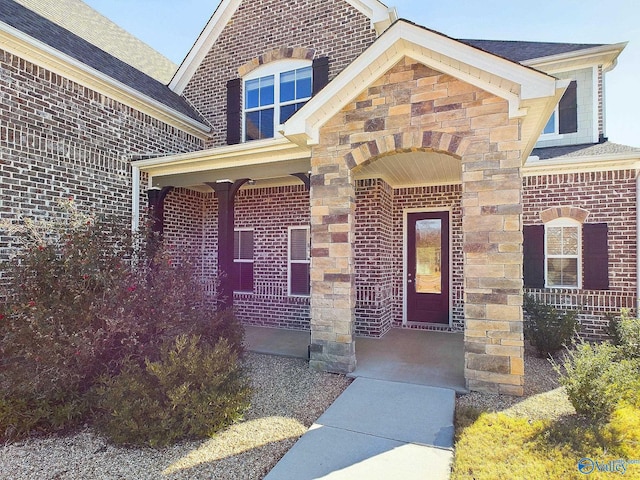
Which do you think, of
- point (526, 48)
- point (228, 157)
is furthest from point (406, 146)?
point (526, 48)

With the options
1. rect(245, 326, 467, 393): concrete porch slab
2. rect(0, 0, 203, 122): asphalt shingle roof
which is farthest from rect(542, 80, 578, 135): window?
rect(0, 0, 203, 122): asphalt shingle roof

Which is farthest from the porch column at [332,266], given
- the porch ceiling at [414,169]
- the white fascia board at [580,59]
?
the white fascia board at [580,59]

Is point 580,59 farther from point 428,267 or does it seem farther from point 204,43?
point 204,43

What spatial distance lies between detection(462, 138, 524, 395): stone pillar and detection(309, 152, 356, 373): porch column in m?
1.59

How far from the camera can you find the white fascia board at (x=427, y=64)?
4.29 meters

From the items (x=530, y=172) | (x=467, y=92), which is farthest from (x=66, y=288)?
(x=530, y=172)

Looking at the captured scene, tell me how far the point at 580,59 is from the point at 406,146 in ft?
21.3

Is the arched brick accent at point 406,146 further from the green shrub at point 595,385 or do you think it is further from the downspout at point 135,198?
the downspout at point 135,198

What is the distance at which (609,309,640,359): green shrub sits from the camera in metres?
5.18

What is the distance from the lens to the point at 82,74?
613 centimetres

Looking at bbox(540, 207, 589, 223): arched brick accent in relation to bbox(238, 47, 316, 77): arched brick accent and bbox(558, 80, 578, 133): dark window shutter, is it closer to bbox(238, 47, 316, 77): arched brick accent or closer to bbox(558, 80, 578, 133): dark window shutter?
bbox(558, 80, 578, 133): dark window shutter

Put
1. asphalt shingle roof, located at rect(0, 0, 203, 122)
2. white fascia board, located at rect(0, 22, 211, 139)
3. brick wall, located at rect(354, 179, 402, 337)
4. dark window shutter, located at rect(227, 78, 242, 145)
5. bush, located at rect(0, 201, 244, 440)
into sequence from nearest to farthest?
bush, located at rect(0, 201, 244, 440) → white fascia board, located at rect(0, 22, 211, 139) → asphalt shingle roof, located at rect(0, 0, 203, 122) → brick wall, located at rect(354, 179, 402, 337) → dark window shutter, located at rect(227, 78, 242, 145)

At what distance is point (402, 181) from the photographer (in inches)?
313

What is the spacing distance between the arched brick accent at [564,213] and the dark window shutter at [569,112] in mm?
2625
